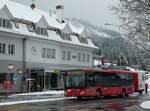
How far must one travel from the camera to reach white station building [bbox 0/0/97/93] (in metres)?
57.8

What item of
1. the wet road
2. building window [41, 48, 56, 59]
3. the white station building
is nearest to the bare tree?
the wet road

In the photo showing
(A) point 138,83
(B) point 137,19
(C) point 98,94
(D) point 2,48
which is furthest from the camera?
(A) point 138,83

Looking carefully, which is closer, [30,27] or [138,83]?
[138,83]

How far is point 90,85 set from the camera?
4222 centimetres

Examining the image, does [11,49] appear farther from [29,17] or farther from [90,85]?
[90,85]

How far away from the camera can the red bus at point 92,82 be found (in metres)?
41.7

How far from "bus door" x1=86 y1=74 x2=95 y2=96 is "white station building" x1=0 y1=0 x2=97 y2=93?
15.5 meters

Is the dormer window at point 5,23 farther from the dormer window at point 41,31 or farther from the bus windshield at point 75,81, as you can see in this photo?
the bus windshield at point 75,81

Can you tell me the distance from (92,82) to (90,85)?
0.48 meters

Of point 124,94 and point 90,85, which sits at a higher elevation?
point 90,85

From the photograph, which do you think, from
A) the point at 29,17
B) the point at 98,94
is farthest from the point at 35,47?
the point at 98,94

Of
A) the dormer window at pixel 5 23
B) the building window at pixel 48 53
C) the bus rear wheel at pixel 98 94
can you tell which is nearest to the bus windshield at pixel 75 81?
the bus rear wheel at pixel 98 94

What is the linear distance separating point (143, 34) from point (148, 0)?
3.52 m

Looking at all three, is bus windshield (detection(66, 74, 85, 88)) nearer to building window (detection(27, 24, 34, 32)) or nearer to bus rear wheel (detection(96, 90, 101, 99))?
bus rear wheel (detection(96, 90, 101, 99))
